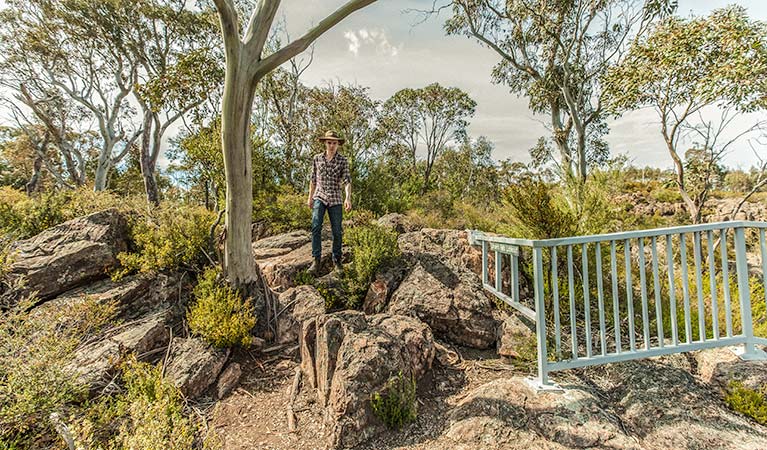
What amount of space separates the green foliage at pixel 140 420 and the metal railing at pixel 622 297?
110 inches

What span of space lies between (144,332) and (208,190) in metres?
4.27

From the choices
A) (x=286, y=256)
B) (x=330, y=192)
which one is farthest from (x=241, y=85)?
(x=286, y=256)

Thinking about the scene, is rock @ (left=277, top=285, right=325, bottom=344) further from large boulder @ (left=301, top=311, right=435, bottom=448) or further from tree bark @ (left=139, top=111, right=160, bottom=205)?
tree bark @ (left=139, top=111, right=160, bottom=205)

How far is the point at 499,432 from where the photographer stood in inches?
90.4

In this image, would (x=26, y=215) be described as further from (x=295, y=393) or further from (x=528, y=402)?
(x=528, y=402)

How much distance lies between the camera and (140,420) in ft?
7.46

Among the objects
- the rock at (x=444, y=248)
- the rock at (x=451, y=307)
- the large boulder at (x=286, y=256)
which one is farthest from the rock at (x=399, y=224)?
the rock at (x=451, y=307)

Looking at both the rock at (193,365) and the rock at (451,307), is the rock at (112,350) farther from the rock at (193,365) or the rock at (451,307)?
the rock at (451,307)

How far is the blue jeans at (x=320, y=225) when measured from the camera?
4414 mm

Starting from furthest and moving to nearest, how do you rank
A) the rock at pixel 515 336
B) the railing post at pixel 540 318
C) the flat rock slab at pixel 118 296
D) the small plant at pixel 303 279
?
the small plant at pixel 303 279
the flat rock slab at pixel 118 296
the rock at pixel 515 336
the railing post at pixel 540 318

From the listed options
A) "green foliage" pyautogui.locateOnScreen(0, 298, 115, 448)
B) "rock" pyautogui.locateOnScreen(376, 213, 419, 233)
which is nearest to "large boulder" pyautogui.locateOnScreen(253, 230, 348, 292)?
"rock" pyautogui.locateOnScreen(376, 213, 419, 233)

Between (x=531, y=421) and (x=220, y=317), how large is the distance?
3.04m

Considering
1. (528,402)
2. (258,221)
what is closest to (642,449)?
(528,402)

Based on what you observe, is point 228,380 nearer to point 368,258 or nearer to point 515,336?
point 368,258
